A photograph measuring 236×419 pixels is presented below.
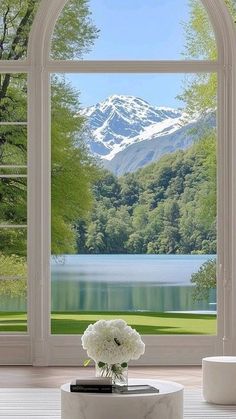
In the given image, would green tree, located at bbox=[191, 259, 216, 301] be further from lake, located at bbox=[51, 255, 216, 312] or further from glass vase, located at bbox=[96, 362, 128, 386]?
glass vase, located at bbox=[96, 362, 128, 386]

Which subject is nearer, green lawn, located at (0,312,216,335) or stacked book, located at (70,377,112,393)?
stacked book, located at (70,377,112,393)

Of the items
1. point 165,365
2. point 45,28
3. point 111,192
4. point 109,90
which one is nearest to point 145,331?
point 165,365

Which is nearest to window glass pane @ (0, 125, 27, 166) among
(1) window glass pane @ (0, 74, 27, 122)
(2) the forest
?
(1) window glass pane @ (0, 74, 27, 122)

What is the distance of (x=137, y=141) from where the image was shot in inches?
404

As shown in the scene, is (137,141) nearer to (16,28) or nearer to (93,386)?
(16,28)

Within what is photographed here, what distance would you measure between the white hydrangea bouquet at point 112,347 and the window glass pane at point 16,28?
4.24 m

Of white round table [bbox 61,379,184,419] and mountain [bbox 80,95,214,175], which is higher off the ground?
mountain [bbox 80,95,214,175]

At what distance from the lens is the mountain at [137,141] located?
10055 mm

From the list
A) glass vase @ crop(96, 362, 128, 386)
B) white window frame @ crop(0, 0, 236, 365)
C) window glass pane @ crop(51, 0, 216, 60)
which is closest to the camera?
glass vase @ crop(96, 362, 128, 386)

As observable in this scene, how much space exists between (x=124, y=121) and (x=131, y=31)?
37.3 inches

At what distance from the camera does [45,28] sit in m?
9.80

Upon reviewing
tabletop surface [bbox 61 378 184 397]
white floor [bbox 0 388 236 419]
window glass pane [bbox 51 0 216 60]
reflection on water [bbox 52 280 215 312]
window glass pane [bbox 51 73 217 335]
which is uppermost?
window glass pane [bbox 51 0 216 60]

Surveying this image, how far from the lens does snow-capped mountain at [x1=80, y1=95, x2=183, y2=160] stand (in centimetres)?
1005

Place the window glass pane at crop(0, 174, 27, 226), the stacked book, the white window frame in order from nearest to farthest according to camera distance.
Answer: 1. the stacked book
2. the white window frame
3. the window glass pane at crop(0, 174, 27, 226)
